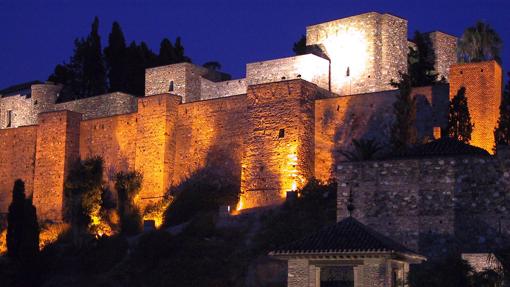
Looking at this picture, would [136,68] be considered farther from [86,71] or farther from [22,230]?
[22,230]

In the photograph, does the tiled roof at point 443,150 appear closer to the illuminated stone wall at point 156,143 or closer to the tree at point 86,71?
the illuminated stone wall at point 156,143

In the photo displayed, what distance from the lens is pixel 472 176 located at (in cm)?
2642

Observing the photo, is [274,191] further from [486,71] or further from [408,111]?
[486,71]

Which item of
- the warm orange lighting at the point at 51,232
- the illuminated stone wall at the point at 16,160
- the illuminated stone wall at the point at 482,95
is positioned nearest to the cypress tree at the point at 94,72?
the illuminated stone wall at the point at 16,160

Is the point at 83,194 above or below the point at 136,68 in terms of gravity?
below

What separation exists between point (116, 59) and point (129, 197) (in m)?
17.7

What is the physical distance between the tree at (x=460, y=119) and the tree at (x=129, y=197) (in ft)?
45.9

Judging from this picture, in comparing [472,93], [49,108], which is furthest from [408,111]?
[49,108]

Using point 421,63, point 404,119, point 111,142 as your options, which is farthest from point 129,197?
point 421,63

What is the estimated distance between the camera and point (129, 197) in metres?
43.2

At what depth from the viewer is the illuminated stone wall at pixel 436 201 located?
26.0m

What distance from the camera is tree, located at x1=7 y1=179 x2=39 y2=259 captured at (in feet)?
127

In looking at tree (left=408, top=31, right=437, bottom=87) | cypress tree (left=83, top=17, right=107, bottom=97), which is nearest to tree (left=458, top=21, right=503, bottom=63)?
tree (left=408, top=31, right=437, bottom=87)

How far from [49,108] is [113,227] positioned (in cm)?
1367
